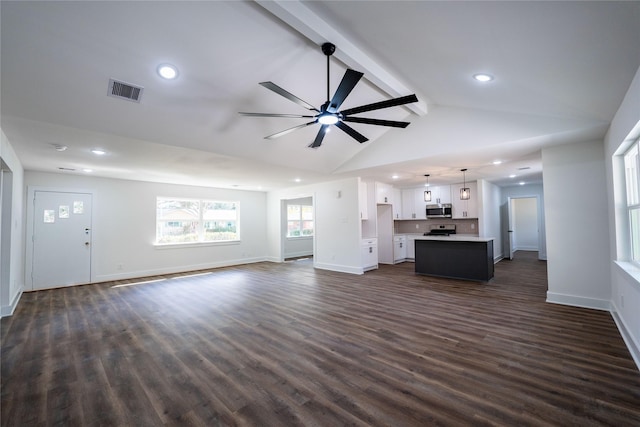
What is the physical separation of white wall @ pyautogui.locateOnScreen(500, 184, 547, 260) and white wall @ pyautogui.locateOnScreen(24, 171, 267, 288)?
9.57 meters

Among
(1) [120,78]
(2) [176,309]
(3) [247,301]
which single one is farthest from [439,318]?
(1) [120,78]

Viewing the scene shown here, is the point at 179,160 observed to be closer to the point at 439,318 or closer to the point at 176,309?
the point at 176,309

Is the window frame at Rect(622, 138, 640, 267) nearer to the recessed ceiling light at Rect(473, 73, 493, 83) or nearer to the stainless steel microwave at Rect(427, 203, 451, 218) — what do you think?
the recessed ceiling light at Rect(473, 73, 493, 83)

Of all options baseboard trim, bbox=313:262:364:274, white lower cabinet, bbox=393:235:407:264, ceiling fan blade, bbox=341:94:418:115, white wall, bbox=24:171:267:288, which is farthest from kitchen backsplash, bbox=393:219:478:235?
ceiling fan blade, bbox=341:94:418:115

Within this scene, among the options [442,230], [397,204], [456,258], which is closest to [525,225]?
[442,230]

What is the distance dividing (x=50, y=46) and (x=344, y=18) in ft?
8.33

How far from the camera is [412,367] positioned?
2.44 metres

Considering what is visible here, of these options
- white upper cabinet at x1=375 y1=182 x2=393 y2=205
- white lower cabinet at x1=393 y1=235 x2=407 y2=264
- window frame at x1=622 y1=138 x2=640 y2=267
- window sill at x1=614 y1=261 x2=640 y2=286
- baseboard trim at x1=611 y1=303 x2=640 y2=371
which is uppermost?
white upper cabinet at x1=375 y1=182 x2=393 y2=205

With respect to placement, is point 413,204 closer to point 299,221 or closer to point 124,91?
point 299,221

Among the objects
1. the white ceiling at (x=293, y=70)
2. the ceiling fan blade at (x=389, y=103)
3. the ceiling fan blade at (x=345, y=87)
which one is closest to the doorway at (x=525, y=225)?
the white ceiling at (x=293, y=70)

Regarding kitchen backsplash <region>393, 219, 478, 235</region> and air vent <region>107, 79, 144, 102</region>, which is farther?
kitchen backsplash <region>393, 219, 478, 235</region>

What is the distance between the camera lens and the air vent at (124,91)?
282 centimetres

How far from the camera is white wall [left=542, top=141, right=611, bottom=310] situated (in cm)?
383

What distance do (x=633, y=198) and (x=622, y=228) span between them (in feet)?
1.34
